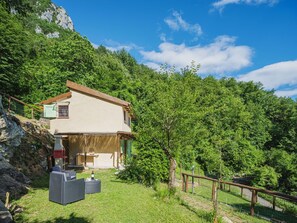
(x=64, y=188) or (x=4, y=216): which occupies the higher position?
(x=64, y=188)

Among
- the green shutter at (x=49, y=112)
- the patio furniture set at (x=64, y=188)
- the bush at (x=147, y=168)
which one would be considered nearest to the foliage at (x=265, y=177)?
the bush at (x=147, y=168)

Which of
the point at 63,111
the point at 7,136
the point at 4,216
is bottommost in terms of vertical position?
the point at 4,216

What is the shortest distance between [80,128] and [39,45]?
28.8 meters

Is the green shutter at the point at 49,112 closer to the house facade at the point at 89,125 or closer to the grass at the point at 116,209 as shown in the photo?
the house facade at the point at 89,125

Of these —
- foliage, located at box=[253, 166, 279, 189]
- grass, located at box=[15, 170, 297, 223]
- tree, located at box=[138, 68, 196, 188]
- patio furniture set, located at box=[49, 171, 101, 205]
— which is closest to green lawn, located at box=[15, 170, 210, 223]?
grass, located at box=[15, 170, 297, 223]

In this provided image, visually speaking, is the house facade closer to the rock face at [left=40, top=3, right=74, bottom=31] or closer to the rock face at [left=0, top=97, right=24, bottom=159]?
the rock face at [left=0, top=97, right=24, bottom=159]

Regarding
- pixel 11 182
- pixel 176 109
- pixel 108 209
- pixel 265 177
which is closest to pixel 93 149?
pixel 11 182

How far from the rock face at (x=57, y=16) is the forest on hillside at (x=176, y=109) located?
147 ft

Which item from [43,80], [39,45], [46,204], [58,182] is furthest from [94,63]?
[58,182]

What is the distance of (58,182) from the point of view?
5008 mm

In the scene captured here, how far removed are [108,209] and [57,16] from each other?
91874 millimetres

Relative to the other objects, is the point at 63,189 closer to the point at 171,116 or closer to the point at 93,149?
the point at 171,116

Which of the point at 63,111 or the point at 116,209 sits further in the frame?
the point at 63,111

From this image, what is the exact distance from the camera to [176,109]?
10.2m
